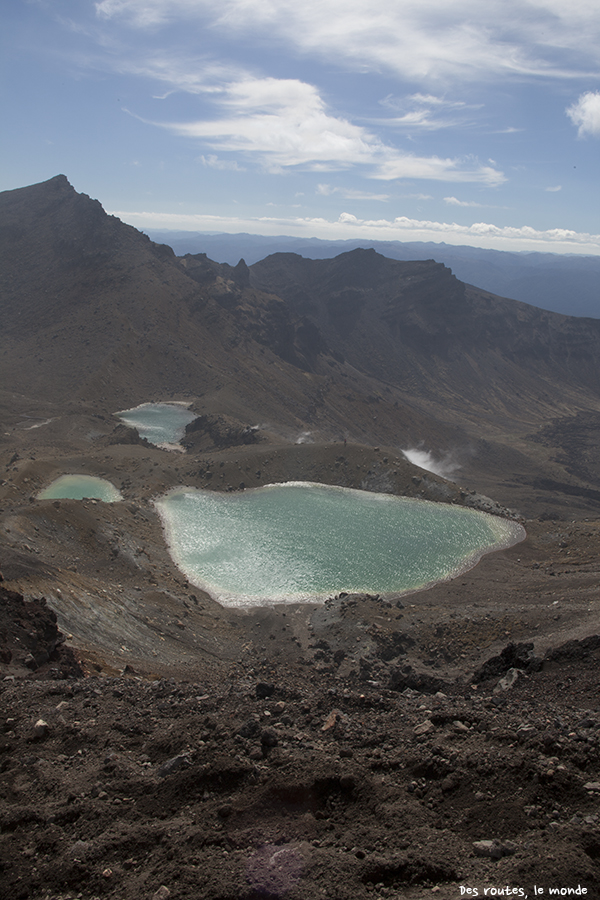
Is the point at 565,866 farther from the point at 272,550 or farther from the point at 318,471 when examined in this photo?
the point at 318,471

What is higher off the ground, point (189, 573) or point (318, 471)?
point (318, 471)

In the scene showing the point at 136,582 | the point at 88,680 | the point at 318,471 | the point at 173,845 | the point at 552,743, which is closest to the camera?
the point at 173,845

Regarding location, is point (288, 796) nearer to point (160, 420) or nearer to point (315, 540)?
point (315, 540)

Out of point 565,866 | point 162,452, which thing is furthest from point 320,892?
point 162,452

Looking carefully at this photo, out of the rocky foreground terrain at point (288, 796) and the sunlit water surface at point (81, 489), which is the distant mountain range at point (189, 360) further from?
the rocky foreground terrain at point (288, 796)

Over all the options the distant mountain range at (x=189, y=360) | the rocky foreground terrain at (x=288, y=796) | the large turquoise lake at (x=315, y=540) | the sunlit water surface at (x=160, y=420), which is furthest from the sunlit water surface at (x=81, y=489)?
the rocky foreground terrain at (x=288, y=796)

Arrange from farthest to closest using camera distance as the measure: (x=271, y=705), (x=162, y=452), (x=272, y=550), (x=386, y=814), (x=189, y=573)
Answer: (x=162, y=452)
(x=272, y=550)
(x=189, y=573)
(x=271, y=705)
(x=386, y=814)

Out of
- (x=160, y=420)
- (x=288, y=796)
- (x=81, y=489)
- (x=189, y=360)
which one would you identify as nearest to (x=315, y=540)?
(x=81, y=489)

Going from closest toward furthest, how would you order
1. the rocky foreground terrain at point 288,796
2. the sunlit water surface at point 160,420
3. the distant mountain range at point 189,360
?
the rocky foreground terrain at point 288,796
the sunlit water surface at point 160,420
the distant mountain range at point 189,360
